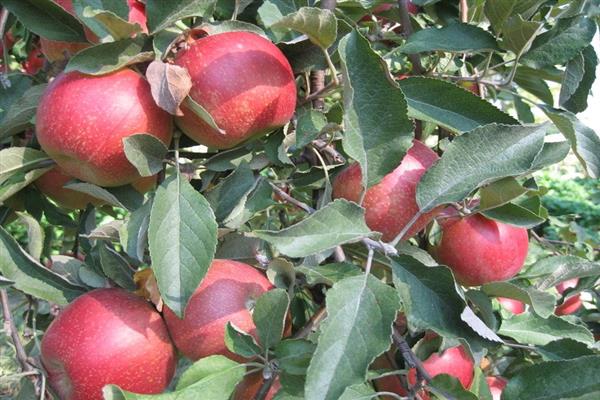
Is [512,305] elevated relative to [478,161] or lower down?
lower down

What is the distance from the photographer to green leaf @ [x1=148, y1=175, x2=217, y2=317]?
562mm

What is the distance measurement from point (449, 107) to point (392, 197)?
11cm

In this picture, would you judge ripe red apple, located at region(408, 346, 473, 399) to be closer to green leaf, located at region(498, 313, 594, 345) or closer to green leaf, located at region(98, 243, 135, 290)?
green leaf, located at region(498, 313, 594, 345)

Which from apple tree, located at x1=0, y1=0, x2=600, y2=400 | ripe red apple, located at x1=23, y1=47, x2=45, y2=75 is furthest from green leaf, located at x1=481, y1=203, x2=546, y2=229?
ripe red apple, located at x1=23, y1=47, x2=45, y2=75

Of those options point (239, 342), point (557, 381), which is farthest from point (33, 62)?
point (557, 381)

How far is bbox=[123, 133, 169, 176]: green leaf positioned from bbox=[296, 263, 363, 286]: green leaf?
18cm

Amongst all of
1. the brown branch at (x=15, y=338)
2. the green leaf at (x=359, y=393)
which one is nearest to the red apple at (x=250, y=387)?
the green leaf at (x=359, y=393)

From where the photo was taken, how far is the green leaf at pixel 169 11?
2.07 feet

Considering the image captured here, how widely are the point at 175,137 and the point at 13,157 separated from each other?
190 mm

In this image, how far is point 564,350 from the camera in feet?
2.13

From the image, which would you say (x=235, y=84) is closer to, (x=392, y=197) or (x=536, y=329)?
(x=392, y=197)

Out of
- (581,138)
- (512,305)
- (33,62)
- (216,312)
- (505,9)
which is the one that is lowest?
(512,305)

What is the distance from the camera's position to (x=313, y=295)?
795 millimetres

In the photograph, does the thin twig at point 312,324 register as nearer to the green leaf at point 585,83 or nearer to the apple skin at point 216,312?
the apple skin at point 216,312
